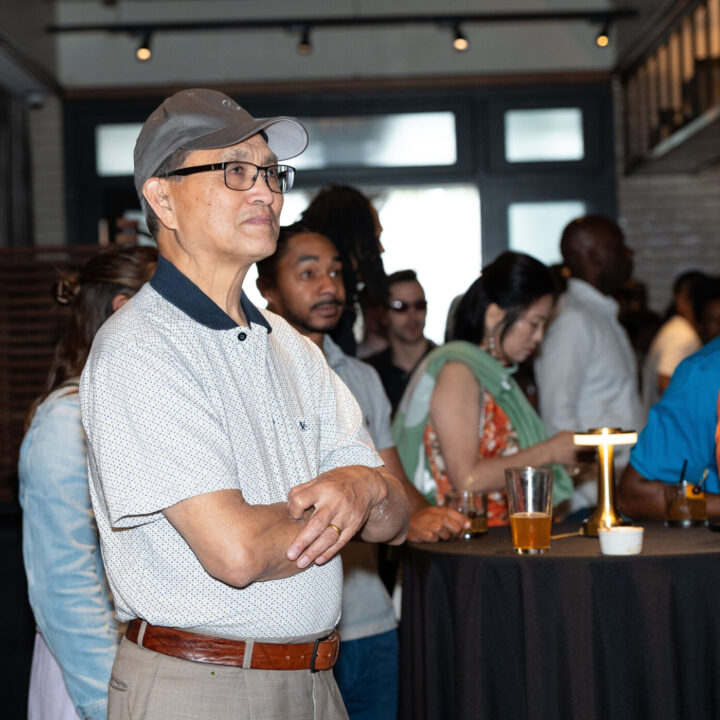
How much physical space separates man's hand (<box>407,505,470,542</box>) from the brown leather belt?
3.23 ft

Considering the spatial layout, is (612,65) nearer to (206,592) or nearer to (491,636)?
(491,636)

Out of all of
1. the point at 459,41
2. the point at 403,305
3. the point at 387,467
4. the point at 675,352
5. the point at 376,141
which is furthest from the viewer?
the point at 376,141

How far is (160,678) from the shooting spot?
4.93 feet

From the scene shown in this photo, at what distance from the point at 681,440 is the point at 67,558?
1.36m

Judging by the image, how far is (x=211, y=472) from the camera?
1.42 meters

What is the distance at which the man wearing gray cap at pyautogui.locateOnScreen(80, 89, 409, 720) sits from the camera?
4.69ft

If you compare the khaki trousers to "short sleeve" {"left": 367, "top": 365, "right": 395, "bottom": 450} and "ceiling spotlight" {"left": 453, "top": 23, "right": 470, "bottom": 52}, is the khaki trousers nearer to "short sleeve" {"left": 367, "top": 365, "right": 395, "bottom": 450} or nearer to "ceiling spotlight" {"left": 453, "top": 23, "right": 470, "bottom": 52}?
"short sleeve" {"left": 367, "top": 365, "right": 395, "bottom": 450}

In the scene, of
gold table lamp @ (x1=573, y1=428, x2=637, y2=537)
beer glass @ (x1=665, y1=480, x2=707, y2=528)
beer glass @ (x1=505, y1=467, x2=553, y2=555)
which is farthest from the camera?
beer glass @ (x1=665, y1=480, x2=707, y2=528)

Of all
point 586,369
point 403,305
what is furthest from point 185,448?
point 403,305

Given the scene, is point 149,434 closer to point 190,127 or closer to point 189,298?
point 189,298

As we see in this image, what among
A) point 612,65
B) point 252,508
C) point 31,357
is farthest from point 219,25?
point 252,508

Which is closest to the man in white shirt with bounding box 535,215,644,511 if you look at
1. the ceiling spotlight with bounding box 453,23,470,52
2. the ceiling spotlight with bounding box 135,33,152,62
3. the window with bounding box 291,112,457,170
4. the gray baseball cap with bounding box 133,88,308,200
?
the gray baseball cap with bounding box 133,88,308,200

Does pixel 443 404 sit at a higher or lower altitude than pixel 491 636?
higher

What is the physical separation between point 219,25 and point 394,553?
→ 18.6 feet
